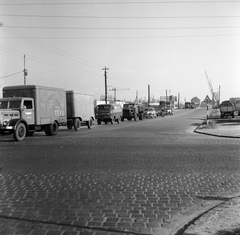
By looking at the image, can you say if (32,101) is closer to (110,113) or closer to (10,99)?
(10,99)

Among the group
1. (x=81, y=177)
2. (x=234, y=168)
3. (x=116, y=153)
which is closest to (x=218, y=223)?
(x=81, y=177)

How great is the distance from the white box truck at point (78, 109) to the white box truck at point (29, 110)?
2.34 meters

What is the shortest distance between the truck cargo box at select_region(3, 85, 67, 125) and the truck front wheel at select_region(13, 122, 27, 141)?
133cm

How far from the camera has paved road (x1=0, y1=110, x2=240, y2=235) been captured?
4363 mm

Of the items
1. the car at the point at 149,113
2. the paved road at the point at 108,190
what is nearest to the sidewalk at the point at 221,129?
the paved road at the point at 108,190

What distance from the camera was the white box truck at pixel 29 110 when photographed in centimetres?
1645

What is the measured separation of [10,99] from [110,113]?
16835 millimetres

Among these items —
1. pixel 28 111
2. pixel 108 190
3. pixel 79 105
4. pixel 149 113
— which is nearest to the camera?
pixel 108 190

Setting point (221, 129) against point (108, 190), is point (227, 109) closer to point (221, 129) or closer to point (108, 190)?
point (221, 129)

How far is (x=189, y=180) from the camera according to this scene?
6.95 metres

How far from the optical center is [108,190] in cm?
614

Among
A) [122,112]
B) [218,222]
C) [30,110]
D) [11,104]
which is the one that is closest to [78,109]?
[30,110]

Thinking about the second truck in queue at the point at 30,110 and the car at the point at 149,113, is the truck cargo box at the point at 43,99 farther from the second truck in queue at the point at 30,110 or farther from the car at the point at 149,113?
the car at the point at 149,113

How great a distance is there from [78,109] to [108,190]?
722 inches
